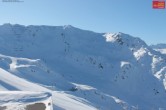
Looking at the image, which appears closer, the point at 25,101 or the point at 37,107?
the point at 37,107

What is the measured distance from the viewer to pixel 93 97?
119 m

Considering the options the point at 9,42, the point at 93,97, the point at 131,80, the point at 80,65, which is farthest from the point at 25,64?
the point at 131,80

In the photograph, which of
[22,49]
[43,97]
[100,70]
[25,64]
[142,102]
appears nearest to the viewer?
[43,97]

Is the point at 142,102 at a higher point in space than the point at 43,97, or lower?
lower

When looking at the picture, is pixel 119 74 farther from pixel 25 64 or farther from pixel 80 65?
pixel 25 64

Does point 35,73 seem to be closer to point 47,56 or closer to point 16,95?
point 47,56

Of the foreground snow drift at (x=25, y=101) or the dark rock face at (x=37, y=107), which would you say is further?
the foreground snow drift at (x=25, y=101)

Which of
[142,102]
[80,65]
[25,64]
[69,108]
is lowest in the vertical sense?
[142,102]

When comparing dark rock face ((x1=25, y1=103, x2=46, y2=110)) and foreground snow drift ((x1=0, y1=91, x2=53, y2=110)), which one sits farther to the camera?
foreground snow drift ((x1=0, y1=91, x2=53, y2=110))

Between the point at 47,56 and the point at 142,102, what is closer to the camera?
the point at 142,102

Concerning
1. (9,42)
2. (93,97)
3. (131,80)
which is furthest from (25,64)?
(131,80)

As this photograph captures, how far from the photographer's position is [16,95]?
16078 mm

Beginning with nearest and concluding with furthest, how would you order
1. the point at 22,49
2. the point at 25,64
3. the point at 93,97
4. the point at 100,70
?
the point at 93,97
the point at 25,64
the point at 22,49
the point at 100,70

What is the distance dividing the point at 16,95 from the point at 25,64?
11813 centimetres
